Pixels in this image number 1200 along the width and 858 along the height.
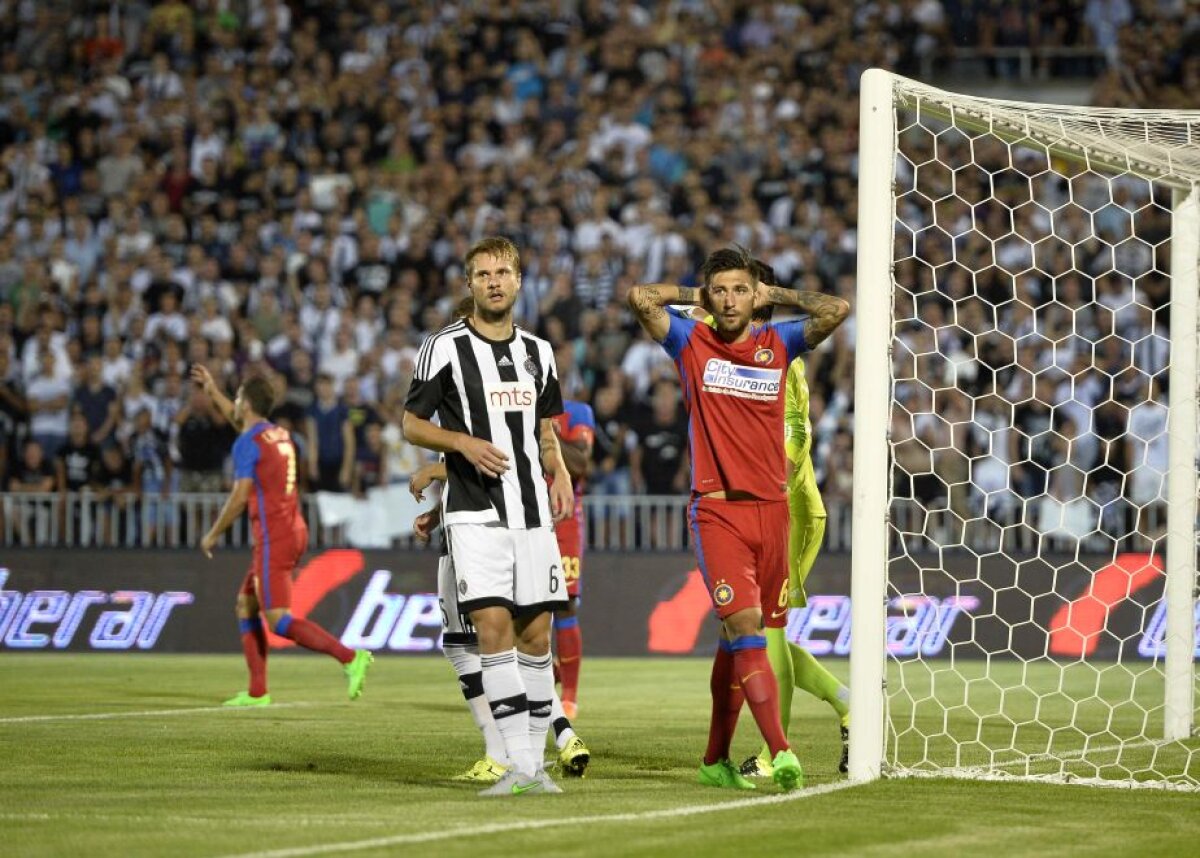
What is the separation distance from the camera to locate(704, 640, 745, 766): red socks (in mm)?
8008

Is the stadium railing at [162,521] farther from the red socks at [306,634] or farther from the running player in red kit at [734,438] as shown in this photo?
the running player in red kit at [734,438]

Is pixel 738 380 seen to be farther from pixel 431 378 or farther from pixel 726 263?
pixel 431 378

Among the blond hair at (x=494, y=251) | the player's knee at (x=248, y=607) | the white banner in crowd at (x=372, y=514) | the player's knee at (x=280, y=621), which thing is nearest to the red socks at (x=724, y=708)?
the blond hair at (x=494, y=251)

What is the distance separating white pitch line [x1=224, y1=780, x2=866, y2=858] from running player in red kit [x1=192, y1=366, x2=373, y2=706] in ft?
18.4

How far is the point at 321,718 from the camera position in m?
11.6

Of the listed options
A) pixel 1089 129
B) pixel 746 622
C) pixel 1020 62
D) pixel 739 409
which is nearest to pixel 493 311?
pixel 739 409

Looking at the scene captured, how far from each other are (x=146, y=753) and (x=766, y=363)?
3.70m

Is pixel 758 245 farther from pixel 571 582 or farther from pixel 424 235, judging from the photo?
pixel 571 582

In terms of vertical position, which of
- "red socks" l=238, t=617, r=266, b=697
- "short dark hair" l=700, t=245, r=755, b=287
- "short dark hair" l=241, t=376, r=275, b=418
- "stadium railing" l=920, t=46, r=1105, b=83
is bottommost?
"red socks" l=238, t=617, r=266, b=697

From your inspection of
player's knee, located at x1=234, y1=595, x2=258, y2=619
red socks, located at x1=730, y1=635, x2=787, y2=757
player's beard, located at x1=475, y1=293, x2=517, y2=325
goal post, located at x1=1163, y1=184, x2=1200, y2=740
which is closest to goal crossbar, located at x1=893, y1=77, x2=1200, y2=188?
goal post, located at x1=1163, y1=184, x2=1200, y2=740

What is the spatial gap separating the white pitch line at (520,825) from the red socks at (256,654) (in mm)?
5820

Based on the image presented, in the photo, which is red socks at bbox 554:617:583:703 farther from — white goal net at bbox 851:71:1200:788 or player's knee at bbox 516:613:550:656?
player's knee at bbox 516:613:550:656

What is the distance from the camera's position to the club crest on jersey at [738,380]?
7.96 m

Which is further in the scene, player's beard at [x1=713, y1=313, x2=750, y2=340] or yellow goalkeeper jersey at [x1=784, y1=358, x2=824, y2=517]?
yellow goalkeeper jersey at [x1=784, y1=358, x2=824, y2=517]
